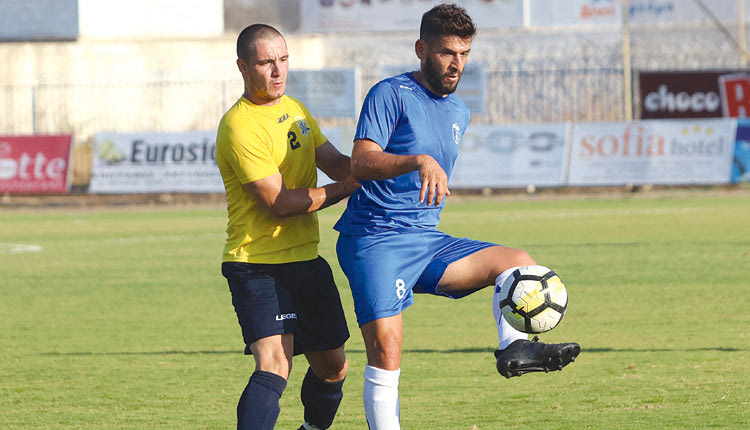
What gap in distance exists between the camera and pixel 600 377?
25.7 ft

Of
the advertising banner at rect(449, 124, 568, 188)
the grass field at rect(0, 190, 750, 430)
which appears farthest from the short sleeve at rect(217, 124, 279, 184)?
the advertising banner at rect(449, 124, 568, 188)

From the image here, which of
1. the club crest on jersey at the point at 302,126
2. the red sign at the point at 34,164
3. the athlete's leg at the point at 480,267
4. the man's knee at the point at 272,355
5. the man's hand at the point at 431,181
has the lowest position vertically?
the red sign at the point at 34,164

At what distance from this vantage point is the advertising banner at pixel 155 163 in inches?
1007

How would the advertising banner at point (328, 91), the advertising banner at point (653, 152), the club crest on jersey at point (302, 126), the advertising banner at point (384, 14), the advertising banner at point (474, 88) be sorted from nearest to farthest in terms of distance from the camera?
the club crest on jersey at point (302, 126) → the advertising banner at point (653, 152) → the advertising banner at point (474, 88) → the advertising banner at point (328, 91) → the advertising banner at point (384, 14)

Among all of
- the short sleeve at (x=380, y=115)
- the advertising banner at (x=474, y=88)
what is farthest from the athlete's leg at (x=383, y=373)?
the advertising banner at (x=474, y=88)

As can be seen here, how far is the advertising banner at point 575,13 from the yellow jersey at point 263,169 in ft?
142

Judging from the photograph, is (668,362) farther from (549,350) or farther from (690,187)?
(690,187)

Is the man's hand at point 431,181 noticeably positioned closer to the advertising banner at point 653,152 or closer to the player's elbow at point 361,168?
the player's elbow at point 361,168

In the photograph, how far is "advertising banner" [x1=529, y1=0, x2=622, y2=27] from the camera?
4797cm

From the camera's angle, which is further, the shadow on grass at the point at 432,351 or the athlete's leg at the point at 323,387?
the shadow on grass at the point at 432,351

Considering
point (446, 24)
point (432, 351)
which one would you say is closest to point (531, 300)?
point (446, 24)

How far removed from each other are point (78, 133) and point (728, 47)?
75.4 ft

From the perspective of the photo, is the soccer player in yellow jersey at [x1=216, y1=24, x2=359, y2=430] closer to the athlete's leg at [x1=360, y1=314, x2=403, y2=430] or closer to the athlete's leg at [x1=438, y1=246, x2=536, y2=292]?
the athlete's leg at [x1=360, y1=314, x2=403, y2=430]

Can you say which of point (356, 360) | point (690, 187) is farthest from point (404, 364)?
point (690, 187)
